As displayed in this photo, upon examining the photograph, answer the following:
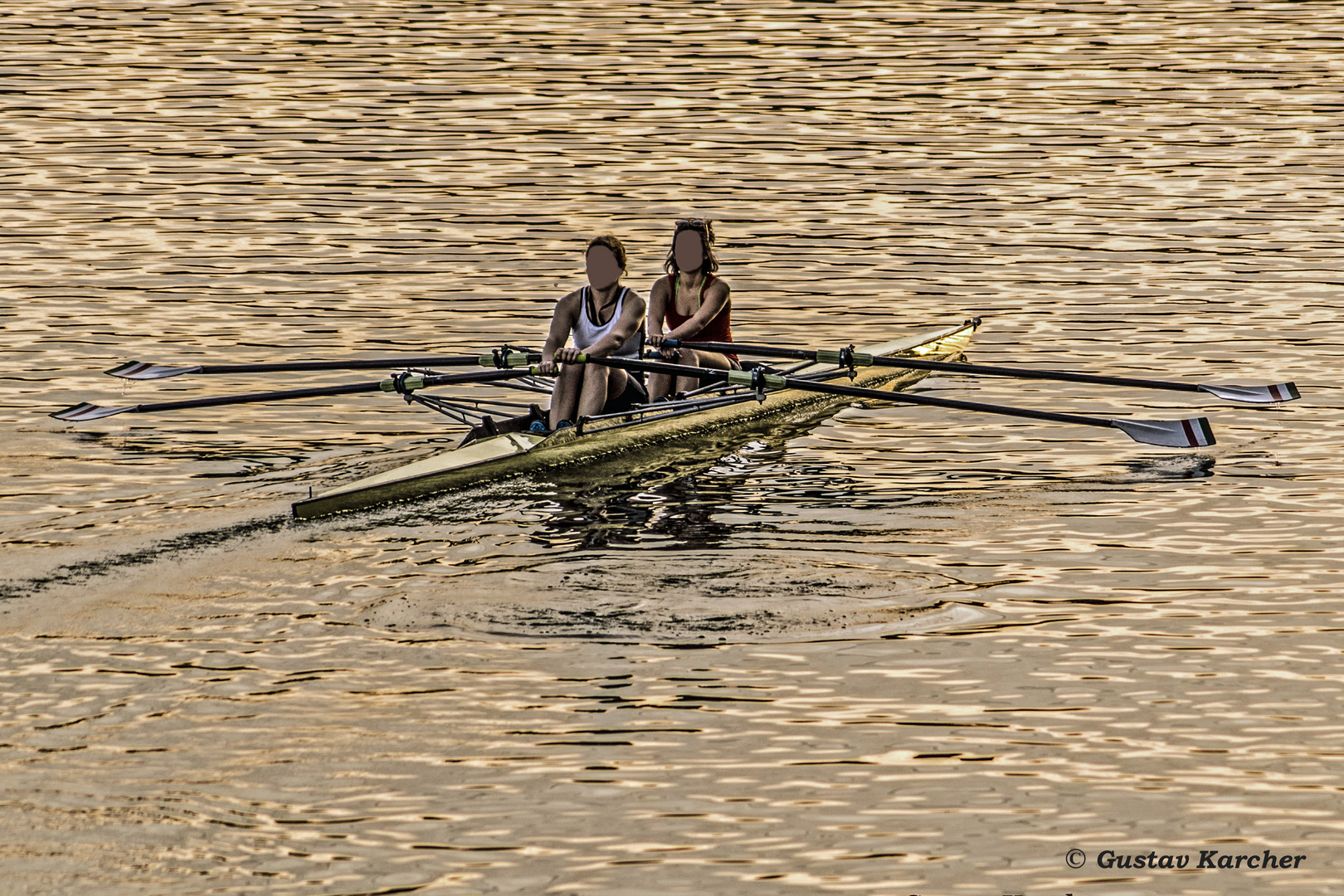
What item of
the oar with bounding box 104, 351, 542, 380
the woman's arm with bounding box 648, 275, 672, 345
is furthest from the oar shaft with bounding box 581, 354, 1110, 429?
the woman's arm with bounding box 648, 275, 672, 345

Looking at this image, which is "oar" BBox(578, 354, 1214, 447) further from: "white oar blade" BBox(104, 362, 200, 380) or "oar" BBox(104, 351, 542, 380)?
"white oar blade" BBox(104, 362, 200, 380)

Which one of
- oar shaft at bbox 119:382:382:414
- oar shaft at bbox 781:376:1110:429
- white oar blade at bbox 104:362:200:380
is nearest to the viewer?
oar shaft at bbox 119:382:382:414

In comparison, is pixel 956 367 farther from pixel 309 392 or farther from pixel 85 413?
pixel 85 413

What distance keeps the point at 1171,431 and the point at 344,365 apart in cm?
749

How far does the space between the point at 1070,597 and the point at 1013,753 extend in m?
2.86

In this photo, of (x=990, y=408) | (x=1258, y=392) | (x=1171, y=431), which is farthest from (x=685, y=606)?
(x=1258, y=392)

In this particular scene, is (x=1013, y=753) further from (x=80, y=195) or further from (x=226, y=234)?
(x=80, y=195)

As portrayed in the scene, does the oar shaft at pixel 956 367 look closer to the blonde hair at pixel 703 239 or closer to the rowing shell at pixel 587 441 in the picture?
the rowing shell at pixel 587 441

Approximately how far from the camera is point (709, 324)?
17656 mm

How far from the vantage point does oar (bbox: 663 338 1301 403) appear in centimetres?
1680

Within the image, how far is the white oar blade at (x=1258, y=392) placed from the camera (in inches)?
675

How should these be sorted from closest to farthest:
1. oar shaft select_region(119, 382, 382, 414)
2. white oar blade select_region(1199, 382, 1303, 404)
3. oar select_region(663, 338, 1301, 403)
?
oar shaft select_region(119, 382, 382, 414)
oar select_region(663, 338, 1301, 403)
white oar blade select_region(1199, 382, 1303, 404)

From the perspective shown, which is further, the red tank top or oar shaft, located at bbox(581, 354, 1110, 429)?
the red tank top

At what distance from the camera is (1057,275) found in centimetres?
2719
